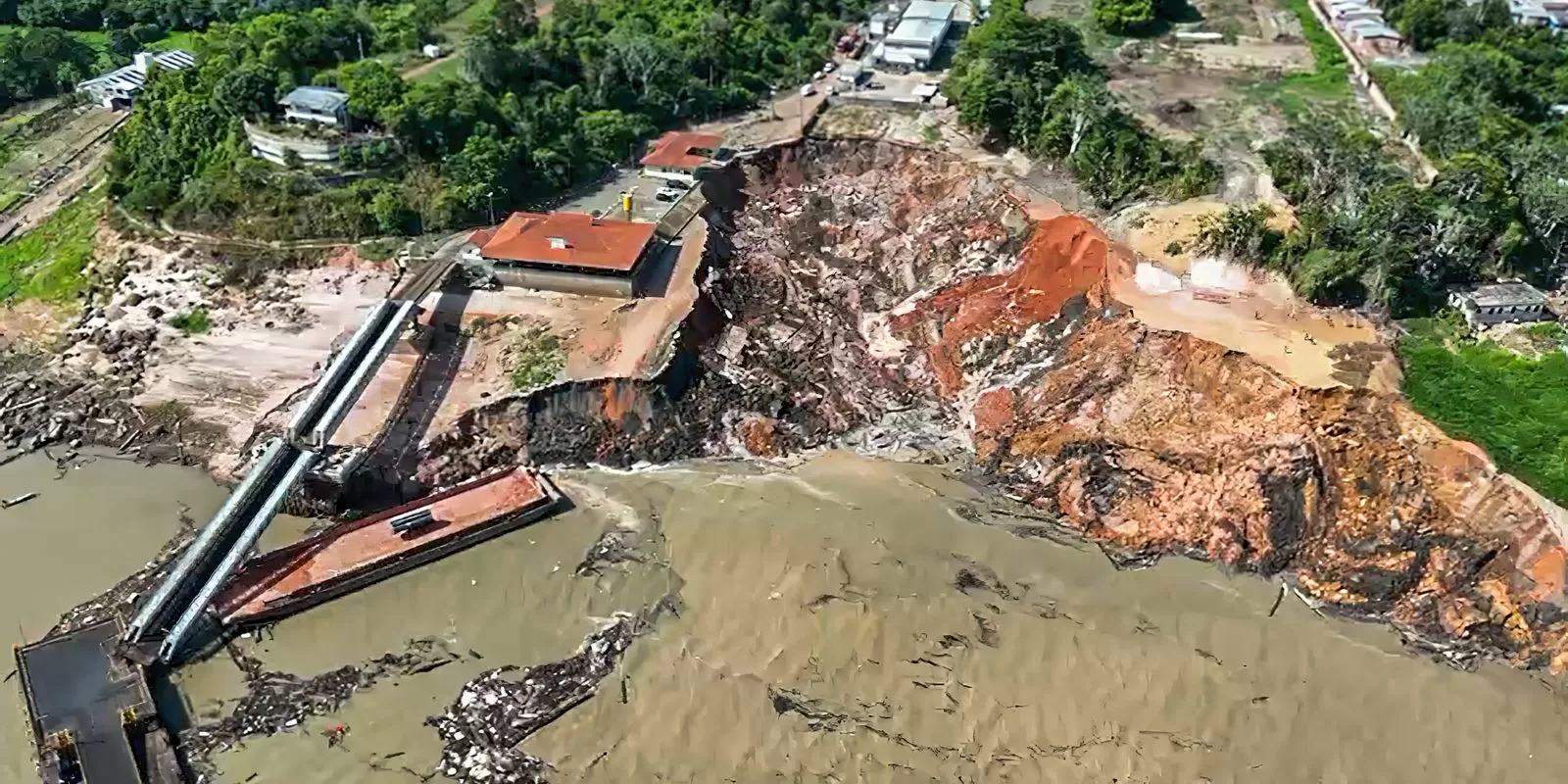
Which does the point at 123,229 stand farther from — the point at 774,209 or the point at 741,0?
the point at 741,0

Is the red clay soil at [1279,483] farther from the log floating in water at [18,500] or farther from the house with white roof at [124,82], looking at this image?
the house with white roof at [124,82]

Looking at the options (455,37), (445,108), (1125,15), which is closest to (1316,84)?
(1125,15)

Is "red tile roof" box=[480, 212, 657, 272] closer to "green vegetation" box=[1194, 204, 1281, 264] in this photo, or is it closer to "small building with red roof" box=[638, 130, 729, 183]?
"small building with red roof" box=[638, 130, 729, 183]

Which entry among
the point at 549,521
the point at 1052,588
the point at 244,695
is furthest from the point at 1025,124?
the point at 244,695

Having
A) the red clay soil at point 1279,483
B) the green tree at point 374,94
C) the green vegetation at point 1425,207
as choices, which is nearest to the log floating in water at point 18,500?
the green tree at point 374,94

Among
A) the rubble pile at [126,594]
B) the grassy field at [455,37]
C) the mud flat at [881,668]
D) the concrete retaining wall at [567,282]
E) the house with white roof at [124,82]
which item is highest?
the grassy field at [455,37]

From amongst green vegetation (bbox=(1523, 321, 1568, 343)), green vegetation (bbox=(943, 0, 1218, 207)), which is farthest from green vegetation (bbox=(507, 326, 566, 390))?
green vegetation (bbox=(1523, 321, 1568, 343))
